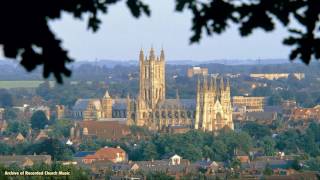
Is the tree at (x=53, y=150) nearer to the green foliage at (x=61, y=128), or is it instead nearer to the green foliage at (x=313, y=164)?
the green foliage at (x=313, y=164)

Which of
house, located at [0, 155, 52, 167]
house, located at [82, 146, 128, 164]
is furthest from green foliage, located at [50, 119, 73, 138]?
house, located at [0, 155, 52, 167]

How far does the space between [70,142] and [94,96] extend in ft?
171

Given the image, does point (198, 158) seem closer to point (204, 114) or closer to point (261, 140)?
point (261, 140)

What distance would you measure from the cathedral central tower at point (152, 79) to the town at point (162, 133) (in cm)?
7

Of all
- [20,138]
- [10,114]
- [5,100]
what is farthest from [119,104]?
[5,100]

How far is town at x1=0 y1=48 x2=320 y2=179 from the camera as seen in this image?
6072 cm

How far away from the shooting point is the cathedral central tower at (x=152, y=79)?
314ft

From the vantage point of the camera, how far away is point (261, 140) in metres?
81.6

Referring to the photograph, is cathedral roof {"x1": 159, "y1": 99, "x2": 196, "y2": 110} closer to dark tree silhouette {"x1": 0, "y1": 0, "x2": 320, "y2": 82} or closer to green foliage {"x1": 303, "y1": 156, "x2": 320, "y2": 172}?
green foliage {"x1": 303, "y1": 156, "x2": 320, "y2": 172}

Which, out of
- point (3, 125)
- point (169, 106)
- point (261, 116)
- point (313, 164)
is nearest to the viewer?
point (313, 164)

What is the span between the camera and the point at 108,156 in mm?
72375

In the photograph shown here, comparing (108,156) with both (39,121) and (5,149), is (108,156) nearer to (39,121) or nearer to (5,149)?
(5,149)

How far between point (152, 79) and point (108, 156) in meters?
26.3

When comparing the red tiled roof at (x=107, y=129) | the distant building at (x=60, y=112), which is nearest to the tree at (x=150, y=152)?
the red tiled roof at (x=107, y=129)
